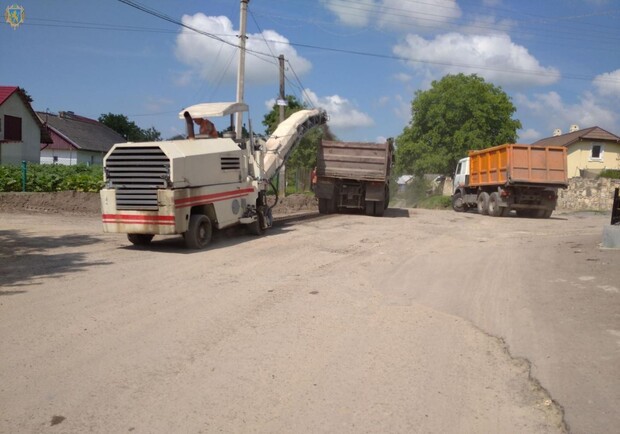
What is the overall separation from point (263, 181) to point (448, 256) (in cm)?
525

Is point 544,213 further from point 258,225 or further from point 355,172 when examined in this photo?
point 258,225

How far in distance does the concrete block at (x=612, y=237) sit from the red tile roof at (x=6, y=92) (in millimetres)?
33286

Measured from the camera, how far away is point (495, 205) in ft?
72.9

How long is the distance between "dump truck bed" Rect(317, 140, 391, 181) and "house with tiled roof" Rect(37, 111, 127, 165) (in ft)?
102

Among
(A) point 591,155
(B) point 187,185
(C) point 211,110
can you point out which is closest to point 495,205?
(C) point 211,110

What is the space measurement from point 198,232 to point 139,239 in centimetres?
137

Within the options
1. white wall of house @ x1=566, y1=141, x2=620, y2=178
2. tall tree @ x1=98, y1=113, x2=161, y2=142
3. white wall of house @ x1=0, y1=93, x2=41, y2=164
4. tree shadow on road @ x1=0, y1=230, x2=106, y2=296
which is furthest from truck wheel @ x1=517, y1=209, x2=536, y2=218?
tall tree @ x1=98, y1=113, x2=161, y2=142

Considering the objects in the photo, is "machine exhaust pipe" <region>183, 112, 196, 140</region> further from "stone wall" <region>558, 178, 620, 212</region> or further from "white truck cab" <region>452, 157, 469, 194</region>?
"stone wall" <region>558, 178, 620, 212</region>

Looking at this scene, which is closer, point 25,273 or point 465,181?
point 25,273

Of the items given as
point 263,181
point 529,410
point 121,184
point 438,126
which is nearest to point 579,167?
point 438,126

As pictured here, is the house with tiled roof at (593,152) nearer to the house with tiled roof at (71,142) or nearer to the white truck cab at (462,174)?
the white truck cab at (462,174)

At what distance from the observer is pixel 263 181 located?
45.4 ft

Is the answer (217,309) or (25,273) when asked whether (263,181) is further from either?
(217,309)

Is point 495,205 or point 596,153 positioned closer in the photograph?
point 495,205
